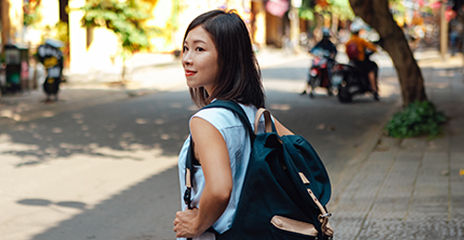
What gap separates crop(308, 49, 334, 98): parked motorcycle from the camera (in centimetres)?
1589

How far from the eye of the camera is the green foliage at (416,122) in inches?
384

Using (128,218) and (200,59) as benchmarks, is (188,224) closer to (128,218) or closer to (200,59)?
(200,59)

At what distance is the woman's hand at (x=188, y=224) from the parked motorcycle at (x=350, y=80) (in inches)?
509

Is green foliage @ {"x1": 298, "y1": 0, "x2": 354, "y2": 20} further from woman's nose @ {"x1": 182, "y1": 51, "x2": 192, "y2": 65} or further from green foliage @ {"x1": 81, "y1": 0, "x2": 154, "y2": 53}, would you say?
woman's nose @ {"x1": 182, "y1": 51, "x2": 192, "y2": 65}

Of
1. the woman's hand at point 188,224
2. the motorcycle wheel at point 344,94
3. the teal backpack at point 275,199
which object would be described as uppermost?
the teal backpack at point 275,199

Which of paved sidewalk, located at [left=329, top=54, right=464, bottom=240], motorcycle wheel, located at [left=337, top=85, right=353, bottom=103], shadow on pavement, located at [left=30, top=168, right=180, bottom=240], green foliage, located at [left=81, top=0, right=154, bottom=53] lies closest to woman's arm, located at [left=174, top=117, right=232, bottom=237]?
paved sidewalk, located at [left=329, top=54, right=464, bottom=240]

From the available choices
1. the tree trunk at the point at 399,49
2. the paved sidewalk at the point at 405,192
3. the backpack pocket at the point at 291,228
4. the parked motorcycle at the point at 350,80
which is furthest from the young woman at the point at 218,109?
the parked motorcycle at the point at 350,80

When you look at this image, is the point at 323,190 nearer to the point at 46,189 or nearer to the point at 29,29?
the point at 46,189

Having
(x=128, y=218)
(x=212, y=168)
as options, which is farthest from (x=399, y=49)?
(x=212, y=168)

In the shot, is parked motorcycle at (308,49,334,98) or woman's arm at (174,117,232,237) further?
parked motorcycle at (308,49,334,98)

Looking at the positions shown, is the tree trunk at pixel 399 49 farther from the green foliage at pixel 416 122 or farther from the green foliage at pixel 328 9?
the green foliage at pixel 328 9

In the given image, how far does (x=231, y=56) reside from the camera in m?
2.19

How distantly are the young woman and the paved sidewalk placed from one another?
3.03 metres

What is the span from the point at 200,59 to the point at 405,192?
4.65m
